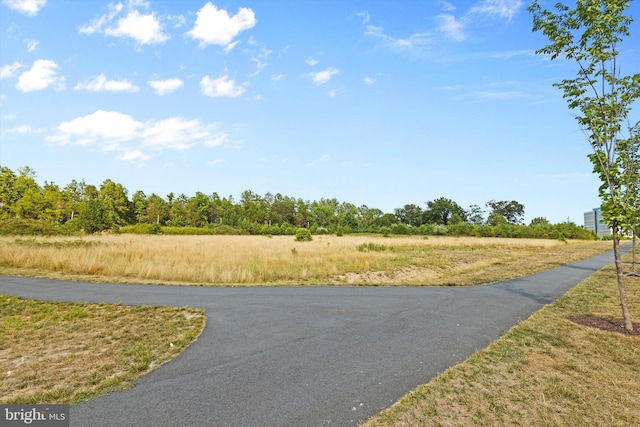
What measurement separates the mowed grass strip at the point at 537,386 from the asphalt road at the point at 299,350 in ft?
1.03

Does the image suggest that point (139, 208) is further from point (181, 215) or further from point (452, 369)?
point (452, 369)

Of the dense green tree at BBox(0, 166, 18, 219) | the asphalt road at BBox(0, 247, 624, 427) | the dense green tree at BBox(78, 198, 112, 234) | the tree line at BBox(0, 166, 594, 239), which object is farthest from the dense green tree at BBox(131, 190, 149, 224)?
the asphalt road at BBox(0, 247, 624, 427)

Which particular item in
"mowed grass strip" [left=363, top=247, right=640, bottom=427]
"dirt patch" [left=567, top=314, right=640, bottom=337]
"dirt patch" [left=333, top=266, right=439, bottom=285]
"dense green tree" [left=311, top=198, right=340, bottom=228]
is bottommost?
"dirt patch" [left=333, top=266, right=439, bottom=285]

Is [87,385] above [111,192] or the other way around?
the other way around

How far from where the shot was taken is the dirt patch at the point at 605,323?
652 centimetres

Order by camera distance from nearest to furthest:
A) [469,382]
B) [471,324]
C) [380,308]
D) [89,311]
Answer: [469,382]
[471,324]
[89,311]
[380,308]

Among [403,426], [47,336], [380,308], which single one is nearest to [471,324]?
[380,308]

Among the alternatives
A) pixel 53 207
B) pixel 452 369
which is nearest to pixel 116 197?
pixel 53 207

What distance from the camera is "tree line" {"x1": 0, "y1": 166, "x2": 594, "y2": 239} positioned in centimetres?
4578

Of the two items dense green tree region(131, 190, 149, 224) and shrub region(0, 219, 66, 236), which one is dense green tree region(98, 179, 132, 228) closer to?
dense green tree region(131, 190, 149, 224)

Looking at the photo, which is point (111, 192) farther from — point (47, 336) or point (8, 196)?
point (47, 336)

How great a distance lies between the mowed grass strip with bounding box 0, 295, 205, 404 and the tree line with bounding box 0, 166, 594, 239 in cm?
3434

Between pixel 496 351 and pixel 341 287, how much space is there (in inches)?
259

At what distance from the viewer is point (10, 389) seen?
407cm
